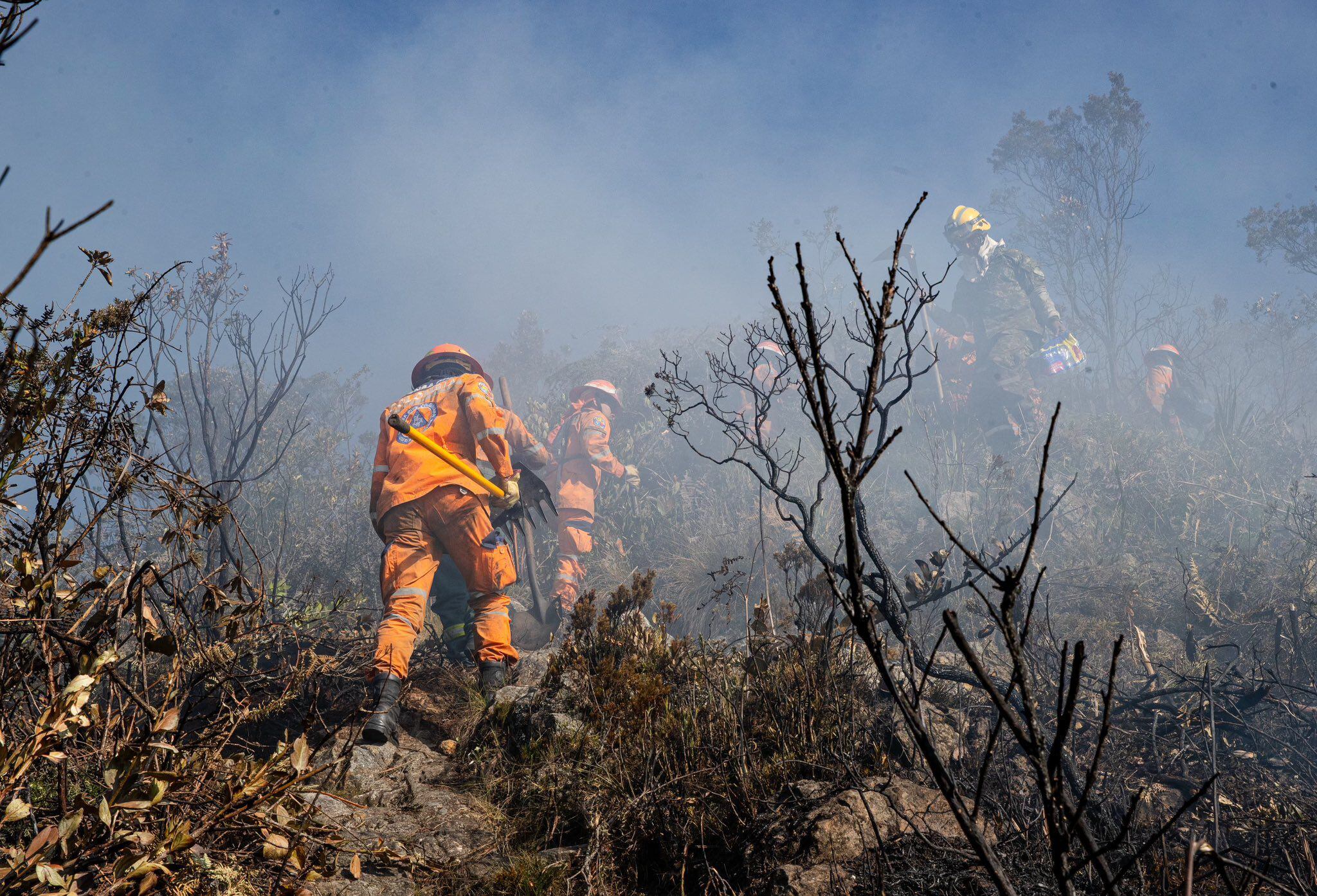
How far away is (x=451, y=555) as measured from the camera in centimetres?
482

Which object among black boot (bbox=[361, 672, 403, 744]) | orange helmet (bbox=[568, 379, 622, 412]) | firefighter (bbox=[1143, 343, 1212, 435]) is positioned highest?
firefighter (bbox=[1143, 343, 1212, 435])

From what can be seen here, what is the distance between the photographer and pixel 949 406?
1862cm

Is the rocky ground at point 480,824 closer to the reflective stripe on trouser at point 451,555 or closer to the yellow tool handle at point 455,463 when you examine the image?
the reflective stripe on trouser at point 451,555

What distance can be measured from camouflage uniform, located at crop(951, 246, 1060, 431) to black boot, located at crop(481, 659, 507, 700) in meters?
16.9

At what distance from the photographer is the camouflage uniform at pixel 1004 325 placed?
18.4m

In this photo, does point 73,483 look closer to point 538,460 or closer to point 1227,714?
point 538,460

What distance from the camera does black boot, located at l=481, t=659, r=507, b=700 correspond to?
422 cm

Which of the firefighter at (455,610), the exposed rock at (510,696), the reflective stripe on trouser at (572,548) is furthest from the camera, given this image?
the reflective stripe on trouser at (572,548)

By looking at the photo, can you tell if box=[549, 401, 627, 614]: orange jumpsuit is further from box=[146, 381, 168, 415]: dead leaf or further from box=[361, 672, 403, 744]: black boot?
box=[146, 381, 168, 415]: dead leaf

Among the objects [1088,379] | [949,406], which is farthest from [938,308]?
[949,406]

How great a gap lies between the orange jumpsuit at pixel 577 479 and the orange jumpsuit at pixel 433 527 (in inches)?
182

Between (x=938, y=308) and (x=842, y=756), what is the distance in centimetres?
2491

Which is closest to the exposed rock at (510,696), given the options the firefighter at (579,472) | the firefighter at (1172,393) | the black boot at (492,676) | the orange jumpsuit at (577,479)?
the black boot at (492,676)

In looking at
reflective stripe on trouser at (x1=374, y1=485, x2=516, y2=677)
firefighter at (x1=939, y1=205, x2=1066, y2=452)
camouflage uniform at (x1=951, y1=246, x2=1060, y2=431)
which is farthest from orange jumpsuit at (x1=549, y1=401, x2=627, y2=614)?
camouflage uniform at (x1=951, y1=246, x2=1060, y2=431)
